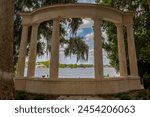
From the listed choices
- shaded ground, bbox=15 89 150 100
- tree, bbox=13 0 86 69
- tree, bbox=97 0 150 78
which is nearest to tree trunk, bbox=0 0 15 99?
shaded ground, bbox=15 89 150 100

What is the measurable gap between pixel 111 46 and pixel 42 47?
26.4 feet

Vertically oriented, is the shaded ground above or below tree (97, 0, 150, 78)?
below

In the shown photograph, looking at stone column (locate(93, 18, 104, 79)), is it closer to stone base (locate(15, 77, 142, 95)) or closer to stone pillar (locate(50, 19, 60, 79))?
stone base (locate(15, 77, 142, 95))

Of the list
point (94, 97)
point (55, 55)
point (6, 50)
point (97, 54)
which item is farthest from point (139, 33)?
point (6, 50)

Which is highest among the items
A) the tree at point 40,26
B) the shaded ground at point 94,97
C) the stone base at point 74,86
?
the tree at point 40,26

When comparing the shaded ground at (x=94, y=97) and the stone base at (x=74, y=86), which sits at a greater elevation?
the stone base at (x=74, y=86)

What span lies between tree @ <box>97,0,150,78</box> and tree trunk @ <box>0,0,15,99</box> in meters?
19.8

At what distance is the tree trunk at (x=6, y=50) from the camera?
980cm

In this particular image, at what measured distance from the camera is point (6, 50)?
10.3 metres

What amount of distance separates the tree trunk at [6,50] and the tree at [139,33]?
1978 centimetres

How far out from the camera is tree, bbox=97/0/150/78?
1175 inches

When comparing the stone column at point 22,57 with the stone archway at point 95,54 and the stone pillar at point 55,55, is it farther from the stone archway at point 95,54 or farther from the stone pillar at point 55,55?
the stone pillar at point 55,55

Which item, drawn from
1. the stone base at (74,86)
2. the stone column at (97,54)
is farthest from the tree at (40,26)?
the stone base at (74,86)

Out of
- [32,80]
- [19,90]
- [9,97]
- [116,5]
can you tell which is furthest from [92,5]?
[9,97]
